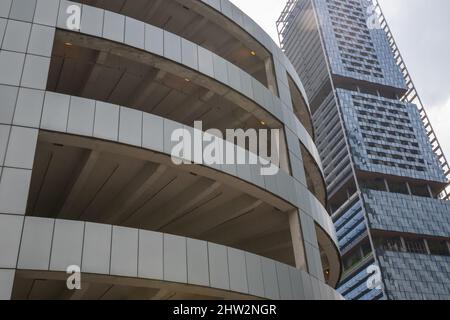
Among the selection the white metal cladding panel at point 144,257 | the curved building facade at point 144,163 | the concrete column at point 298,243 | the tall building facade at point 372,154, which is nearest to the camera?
the white metal cladding panel at point 144,257

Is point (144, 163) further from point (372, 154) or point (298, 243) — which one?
point (372, 154)

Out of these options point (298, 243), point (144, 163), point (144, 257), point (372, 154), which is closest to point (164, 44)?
point (144, 163)

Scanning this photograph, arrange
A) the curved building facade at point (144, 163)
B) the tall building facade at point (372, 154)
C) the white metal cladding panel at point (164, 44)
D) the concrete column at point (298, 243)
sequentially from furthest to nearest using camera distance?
1. the tall building facade at point (372, 154)
2. the concrete column at point (298, 243)
3. the white metal cladding panel at point (164, 44)
4. the curved building facade at point (144, 163)

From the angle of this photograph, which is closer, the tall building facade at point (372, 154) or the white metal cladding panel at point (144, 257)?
the white metal cladding panel at point (144, 257)

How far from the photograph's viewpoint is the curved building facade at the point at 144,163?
1143 centimetres

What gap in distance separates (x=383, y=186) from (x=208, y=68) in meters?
100

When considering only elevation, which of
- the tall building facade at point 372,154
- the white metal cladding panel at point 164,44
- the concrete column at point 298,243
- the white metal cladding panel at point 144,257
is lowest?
the white metal cladding panel at point 144,257

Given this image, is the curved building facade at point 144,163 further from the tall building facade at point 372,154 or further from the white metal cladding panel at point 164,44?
the tall building facade at point 372,154

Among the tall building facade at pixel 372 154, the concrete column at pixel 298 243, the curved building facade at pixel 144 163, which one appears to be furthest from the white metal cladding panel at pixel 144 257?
the tall building facade at pixel 372 154

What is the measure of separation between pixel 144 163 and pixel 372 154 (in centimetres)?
10392

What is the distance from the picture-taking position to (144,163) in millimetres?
14516

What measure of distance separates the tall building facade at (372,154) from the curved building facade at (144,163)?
77.8m
